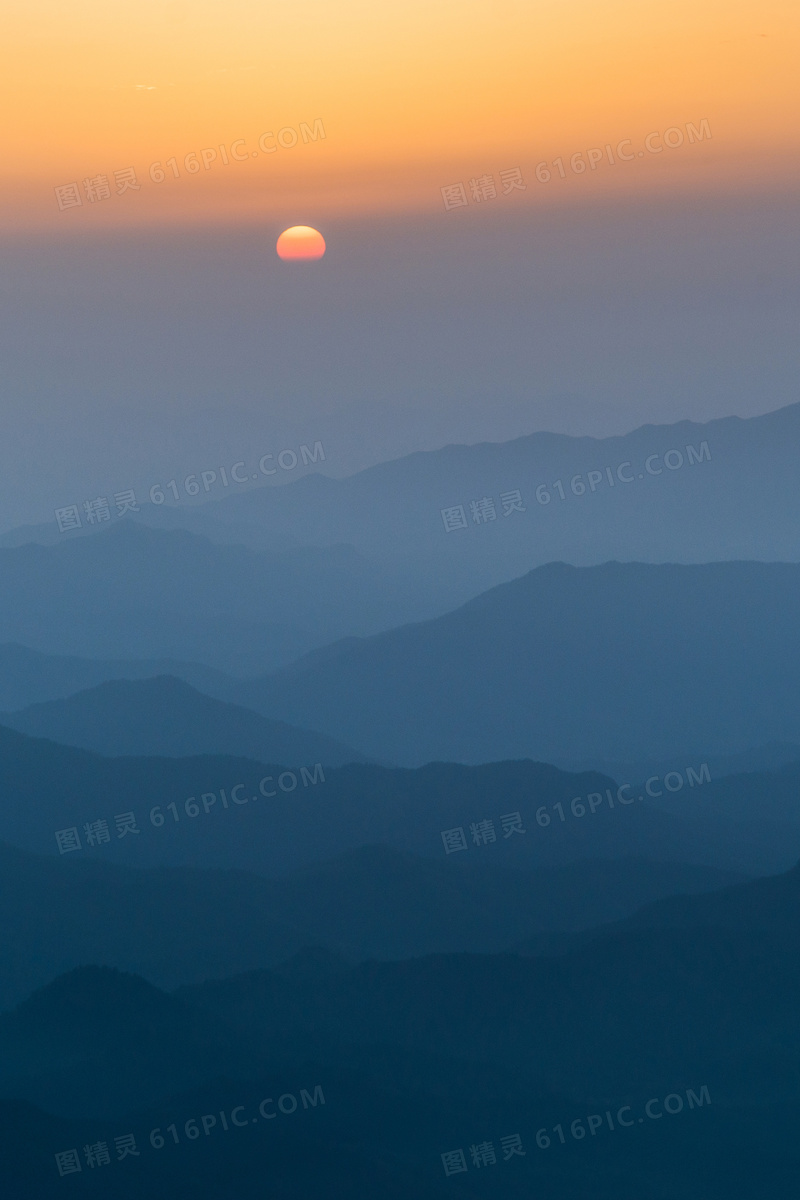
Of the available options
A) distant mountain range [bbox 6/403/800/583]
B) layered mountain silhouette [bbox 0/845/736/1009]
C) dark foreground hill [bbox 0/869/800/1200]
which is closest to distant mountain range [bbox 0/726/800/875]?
layered mountain silhouette [bbox 0/845/736/1009]

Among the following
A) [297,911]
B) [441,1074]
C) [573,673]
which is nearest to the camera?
[441,1074]

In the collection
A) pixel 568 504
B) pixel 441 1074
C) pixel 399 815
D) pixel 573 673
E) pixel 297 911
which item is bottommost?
pixel 441 1074

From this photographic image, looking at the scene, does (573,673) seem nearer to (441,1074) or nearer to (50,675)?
(441,1074)

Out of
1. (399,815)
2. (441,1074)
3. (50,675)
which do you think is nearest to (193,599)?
(50,675)

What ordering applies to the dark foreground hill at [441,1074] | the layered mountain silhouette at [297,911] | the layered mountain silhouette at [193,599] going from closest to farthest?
the dark foreground hill at [441,1074], the layered mountain silhouette at [297,911], the layered mountain silhouette at [193,599]

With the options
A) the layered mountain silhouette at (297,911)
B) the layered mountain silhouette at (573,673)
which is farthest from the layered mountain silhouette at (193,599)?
the layered mountain silhouette at (297,911)

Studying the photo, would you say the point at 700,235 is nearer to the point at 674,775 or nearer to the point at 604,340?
the point at 604,340

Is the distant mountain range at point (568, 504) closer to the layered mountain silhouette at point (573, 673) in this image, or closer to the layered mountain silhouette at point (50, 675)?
the layered mountain silhouette at point (573, 673)
